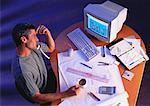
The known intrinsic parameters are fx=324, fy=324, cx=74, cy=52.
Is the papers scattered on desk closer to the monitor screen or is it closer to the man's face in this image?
the monitor screen

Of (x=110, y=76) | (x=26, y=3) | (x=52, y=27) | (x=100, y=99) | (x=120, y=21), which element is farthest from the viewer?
(x=26, y=3)

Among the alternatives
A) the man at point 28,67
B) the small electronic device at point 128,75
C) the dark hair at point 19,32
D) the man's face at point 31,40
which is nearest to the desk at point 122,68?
the small electronic device at point 128,75

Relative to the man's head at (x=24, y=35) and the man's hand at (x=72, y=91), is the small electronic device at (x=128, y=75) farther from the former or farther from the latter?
the man's head at (x=24, y=35)

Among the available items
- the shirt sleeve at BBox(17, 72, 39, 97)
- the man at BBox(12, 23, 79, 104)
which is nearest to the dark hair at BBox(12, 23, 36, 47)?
the man at BBox(12, 23, 79, 104)

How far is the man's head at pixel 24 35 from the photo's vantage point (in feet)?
8.88

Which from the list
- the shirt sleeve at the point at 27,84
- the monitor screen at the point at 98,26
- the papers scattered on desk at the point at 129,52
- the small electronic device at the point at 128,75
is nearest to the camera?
the shirt sleeve at the point at 27,84

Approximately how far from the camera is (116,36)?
10.7ft

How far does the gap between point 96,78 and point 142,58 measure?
0.48 metres

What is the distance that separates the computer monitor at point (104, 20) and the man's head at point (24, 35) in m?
0.66

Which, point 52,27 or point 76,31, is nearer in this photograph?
point 76,31

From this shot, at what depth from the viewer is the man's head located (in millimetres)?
2707

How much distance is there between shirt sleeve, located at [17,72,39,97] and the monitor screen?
85cm

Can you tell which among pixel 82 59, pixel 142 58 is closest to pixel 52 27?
pixel 82 59

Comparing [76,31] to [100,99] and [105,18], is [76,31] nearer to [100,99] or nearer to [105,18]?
[105,18]
